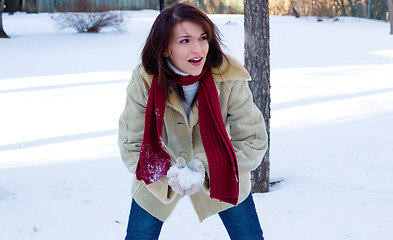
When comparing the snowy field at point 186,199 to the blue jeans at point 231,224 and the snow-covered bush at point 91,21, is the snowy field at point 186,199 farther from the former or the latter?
the snow-covered bush at point 91,21

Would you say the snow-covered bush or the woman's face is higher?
the woman's face

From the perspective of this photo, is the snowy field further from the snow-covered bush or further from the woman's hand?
the snow-covered bush

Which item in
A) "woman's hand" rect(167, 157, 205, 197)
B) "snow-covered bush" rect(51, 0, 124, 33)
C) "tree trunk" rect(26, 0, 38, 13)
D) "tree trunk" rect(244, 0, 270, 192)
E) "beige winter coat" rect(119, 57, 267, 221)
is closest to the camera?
"woman's hand" rect(167, 157, 205, 197)

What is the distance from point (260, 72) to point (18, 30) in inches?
603

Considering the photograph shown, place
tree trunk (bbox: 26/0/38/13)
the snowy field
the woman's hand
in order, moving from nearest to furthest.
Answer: the woman's hand < the snowy field < tree trunk (bbox: 26/0/38/13)

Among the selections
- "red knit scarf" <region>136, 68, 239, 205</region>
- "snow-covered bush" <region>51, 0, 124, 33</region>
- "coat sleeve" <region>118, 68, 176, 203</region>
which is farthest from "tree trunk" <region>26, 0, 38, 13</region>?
"red knit scarf" <region>136, 68, 239, 205</region>

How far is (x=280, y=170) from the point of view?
5074 millimetres

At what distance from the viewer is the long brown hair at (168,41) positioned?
216 centimetres

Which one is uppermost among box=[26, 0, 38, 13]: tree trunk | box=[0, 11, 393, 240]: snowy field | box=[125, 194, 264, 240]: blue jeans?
box=[26, 0, 38, 13]: tree trunk

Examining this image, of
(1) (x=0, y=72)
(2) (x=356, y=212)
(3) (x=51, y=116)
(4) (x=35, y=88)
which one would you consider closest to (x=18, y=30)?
(1) (x=0, y=72)

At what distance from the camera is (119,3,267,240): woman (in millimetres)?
2170

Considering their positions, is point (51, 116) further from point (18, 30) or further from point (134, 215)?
point (18, 30)

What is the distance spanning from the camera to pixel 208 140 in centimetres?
222

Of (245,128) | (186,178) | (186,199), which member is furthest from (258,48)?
(186,178)
